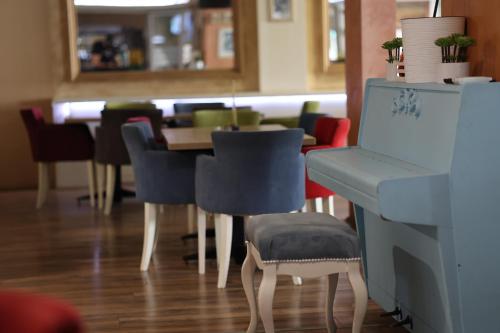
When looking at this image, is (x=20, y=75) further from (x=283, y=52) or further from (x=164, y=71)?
(x=283, y=52)

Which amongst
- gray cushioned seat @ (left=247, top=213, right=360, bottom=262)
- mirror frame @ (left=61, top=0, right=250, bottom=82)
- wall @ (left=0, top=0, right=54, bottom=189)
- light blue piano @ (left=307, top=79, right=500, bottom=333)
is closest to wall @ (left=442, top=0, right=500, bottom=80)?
light blue piano @ (left=307, top=79, right=500, bottom=333)

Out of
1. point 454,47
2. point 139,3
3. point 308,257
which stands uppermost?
point 139,3

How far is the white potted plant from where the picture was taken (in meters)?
3.88

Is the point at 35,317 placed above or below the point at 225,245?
above

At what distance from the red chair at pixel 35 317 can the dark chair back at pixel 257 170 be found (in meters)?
3.66

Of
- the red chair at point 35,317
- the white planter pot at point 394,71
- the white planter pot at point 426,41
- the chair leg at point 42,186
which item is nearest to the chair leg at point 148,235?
the white planter pot at point 394,71

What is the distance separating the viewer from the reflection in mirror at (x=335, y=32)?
11.0 metres

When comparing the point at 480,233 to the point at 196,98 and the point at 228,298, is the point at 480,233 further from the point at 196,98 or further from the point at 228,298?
the point at 196,98

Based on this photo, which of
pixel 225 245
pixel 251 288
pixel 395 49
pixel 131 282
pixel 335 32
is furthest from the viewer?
pixel 335 32

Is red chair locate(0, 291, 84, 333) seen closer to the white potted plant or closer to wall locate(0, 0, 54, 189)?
the white potted plant

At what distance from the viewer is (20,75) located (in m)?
10.5

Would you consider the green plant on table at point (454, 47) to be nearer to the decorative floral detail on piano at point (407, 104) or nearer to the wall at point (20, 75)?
the decorative floral detail on piano at point (407, 104)

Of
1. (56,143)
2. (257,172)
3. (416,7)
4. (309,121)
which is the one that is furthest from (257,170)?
(416,7)

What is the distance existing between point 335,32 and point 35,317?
961 cm
